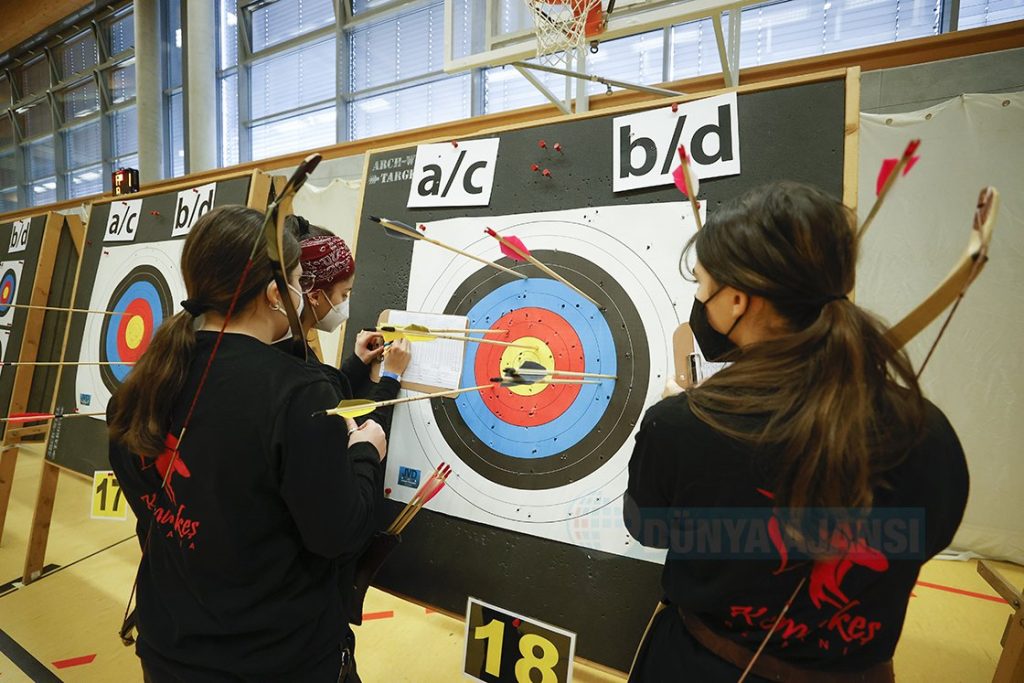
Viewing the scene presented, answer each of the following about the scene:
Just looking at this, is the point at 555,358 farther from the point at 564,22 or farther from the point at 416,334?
the point at 564,22

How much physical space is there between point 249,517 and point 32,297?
219 cm

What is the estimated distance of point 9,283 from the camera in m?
2.75

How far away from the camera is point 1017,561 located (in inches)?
76.4

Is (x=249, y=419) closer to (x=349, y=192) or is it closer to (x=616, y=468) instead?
(x=616, y=468)

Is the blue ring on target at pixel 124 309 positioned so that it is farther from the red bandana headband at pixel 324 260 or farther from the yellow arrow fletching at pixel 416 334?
the yellow arrow fletching at pixel 416 334

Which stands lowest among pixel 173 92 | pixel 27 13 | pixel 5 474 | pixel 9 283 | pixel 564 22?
pixel 5 474

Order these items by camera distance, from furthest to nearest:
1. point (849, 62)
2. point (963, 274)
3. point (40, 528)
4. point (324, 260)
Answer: point (849, 62), point (40, 528), point (324, 260), point (963, 274)

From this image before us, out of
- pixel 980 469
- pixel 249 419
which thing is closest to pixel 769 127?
pixel 249 419

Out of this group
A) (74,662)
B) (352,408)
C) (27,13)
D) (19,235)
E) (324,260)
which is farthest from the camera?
(27,13)

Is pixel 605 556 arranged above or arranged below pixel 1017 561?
above

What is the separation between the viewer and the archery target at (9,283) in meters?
2.70

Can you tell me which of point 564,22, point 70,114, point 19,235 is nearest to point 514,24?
point 564,22

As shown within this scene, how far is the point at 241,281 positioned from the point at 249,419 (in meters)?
0.19

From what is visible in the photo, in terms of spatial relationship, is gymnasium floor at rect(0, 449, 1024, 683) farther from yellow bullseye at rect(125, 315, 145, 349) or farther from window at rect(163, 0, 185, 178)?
window at rect(163, 0, 185, 178)
